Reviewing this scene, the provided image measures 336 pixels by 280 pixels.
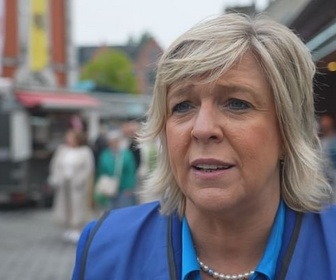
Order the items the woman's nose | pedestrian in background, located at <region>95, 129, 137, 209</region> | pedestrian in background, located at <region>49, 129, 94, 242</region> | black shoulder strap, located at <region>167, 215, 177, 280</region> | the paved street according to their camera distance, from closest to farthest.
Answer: the woman's nose, black shoulder strap, located at <region>167, 215, 177, 280</region>, the paved street, pedestrian in background, located at <region>95, 129, 137, 209</region>, pedestrian in background, located at <region>49, 129, 94, 242</region>

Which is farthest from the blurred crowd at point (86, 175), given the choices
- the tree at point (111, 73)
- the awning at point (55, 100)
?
the tree at point (111, 73)

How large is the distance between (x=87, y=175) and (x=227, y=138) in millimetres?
7514

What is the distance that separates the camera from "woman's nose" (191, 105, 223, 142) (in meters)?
1.45

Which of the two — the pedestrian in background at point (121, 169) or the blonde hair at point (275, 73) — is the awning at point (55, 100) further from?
the blonde hair at point (275, 73)

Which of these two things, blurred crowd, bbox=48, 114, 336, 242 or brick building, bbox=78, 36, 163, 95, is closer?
blurred crowd, bbox=48, 114, 336, 242

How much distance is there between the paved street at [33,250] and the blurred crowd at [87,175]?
47 cm

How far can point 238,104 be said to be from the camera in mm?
1493

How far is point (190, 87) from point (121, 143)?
7.17 meters

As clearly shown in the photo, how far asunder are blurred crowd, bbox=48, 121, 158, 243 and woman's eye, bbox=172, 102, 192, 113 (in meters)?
6.19

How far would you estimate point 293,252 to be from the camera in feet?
5.05

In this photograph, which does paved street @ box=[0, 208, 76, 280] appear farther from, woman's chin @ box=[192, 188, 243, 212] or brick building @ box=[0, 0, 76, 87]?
brick building @ box=[0, 0, 76, 87]

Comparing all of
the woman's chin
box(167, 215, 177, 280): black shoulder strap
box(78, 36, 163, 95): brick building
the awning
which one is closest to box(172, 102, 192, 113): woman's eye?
the woman's chin

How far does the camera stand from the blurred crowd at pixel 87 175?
827cm

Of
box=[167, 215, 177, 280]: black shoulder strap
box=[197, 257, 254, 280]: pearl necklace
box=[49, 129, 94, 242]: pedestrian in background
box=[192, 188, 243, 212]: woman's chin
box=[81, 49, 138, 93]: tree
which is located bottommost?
box=[81, 49, 138, 93]: tree
